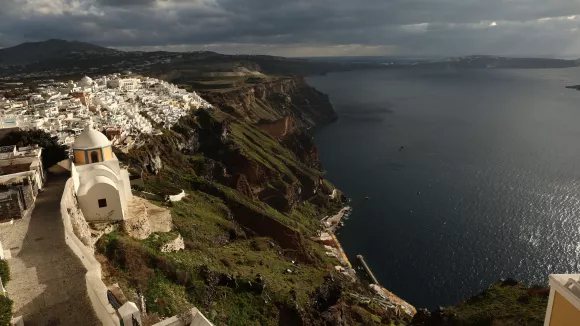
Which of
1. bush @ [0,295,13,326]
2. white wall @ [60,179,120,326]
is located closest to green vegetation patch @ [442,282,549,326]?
white wall @ [60,179,120,326]

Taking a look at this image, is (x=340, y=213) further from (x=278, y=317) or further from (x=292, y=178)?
(x=278, y=317)

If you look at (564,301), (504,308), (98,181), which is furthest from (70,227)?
(504,308)

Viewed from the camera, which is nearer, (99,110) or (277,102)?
(99,110)

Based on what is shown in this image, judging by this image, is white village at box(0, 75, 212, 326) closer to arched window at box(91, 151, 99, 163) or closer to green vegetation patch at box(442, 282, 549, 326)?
arched window at box(91, 151, 99, 163)

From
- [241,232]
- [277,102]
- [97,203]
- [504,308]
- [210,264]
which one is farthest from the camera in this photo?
[277,102]

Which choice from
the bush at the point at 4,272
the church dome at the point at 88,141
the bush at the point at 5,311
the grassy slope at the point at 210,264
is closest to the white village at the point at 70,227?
the church dome at the point at 88,141

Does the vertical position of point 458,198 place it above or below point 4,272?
below

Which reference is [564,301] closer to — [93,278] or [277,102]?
[93,278]

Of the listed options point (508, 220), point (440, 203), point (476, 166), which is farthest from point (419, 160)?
point (508, 220)
